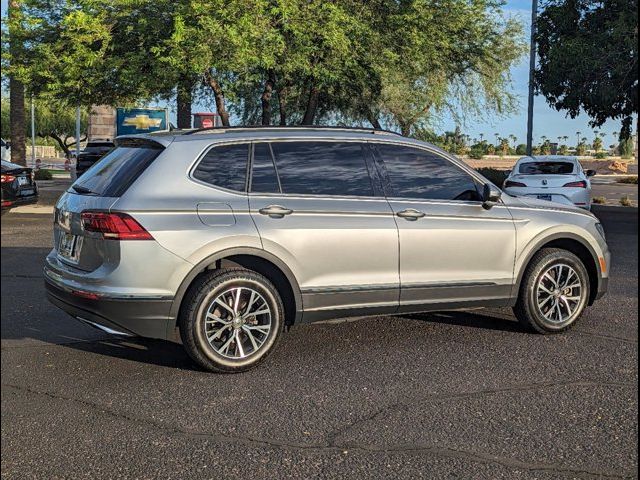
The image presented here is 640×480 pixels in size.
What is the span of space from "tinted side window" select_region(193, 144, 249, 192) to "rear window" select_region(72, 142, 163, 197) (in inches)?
12.9

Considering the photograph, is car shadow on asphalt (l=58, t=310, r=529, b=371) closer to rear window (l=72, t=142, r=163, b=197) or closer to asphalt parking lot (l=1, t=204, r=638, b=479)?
asphalt parking lot (l=1, t=204, r=638, b=479)

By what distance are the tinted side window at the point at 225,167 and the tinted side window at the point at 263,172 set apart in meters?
0.07

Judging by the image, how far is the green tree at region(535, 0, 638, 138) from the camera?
1627cm

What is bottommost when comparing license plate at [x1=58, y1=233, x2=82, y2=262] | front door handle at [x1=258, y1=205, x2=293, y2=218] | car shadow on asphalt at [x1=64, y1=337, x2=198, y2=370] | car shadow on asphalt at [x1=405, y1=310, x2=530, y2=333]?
car shadow on asphalt at [x1=64, y1=337, x2=198, y2=370]

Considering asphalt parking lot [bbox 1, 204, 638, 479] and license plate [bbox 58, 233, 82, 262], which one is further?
license plate [bbox 58, 233, 82, 262]

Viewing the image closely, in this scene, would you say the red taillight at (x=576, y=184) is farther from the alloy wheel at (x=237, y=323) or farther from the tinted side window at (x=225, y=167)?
the alloy wheel at (x=237, y=323)

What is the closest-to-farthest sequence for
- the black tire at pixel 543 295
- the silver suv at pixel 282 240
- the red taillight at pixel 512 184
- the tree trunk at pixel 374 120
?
the silver suv at pixel 282 240
the black tire at pixel 543 295
the red taillight at pixel 512 184
the tree trunk at pixel 374 120

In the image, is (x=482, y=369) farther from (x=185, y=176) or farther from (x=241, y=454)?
(x=185, y=176)

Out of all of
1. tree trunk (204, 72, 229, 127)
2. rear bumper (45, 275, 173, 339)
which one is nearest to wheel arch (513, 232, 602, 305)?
rear bumper (45, 275, 173, 339)

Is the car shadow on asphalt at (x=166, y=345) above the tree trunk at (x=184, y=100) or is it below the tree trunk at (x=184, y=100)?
below

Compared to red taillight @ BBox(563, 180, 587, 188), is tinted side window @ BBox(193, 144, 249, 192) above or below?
above

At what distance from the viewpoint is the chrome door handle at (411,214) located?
17.3 feet

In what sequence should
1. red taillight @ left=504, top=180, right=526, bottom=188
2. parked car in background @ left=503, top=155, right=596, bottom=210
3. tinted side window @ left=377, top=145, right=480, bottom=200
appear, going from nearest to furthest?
1. tinted side window @ left=377, top=145, right=480, bottom=200
2. parked car in background @ left=503, top=155, right=596, bottom=210
3. red taillight @ left=504, top=180, right=526, bottom=188

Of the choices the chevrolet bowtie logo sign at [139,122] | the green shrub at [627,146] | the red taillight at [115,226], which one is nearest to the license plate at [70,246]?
the red taillight at [115,226]
